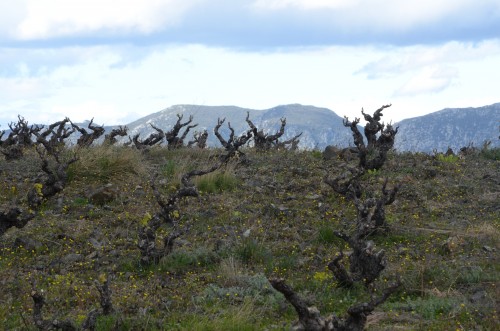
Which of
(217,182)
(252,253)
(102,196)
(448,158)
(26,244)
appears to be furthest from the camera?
(448,158)

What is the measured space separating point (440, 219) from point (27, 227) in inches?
279

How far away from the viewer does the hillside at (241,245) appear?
6.54 metres

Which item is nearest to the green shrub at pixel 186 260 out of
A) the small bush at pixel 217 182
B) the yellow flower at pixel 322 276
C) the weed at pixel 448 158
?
the yellow flower at pixel 322 276

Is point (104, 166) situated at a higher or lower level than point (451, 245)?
higher

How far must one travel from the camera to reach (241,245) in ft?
28.6

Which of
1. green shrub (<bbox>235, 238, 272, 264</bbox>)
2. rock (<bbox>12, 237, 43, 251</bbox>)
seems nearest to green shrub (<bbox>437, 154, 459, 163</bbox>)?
green shrub (<bbox>235, 238, 272, 264</bbox>)

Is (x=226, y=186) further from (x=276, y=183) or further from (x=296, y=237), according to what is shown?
(x=296, y=237)

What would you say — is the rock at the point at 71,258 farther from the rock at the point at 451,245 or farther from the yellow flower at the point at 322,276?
the rock at the point at 451,245

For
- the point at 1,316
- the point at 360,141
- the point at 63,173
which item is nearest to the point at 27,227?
the point at 63,173

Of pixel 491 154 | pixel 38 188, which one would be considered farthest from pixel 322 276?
pixel 491 154

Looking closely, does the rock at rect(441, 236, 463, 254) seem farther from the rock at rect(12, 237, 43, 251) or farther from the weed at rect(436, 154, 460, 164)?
the weed at rect(436, 154, 460, 164)

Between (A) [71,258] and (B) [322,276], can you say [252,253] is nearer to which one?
(B) [322,276]

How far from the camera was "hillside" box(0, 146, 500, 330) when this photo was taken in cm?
654

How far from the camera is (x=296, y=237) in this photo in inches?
376
